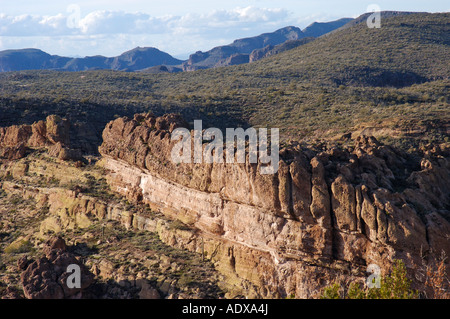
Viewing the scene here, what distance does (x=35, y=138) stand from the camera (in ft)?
111

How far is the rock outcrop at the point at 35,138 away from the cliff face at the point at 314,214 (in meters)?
15.1

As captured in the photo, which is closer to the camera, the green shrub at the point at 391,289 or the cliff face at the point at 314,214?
the green shrub at the point at 391,289

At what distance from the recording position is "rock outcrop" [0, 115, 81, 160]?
32.9 meters

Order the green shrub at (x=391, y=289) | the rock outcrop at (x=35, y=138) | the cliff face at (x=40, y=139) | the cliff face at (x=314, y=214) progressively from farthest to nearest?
the rock outcrop at (x=35, y=138) → the cliff face at (x=40, y=139) → the cliff face at (x=314, y=214) → the green shrub at (x=391, y=289)

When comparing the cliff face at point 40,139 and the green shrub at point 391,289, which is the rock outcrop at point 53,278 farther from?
the cliff face at point 40,139

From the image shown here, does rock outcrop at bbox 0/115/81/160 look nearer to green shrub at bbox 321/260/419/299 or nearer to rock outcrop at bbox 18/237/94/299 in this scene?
rock outcrop at bbox 18/237/94/299

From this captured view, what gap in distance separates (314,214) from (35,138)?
2507 cm

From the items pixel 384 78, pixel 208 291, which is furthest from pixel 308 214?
pixel 384 78

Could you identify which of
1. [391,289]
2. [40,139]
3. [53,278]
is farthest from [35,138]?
[391,289]

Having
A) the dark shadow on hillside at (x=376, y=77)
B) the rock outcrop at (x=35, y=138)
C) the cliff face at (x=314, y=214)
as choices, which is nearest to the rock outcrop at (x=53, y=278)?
the cliff face at (x=314, y=214)

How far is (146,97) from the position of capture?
72.1 m

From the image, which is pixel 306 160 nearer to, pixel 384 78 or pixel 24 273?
pixel 24 273

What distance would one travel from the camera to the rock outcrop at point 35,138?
32.9m

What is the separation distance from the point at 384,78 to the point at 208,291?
7708 centimetres
